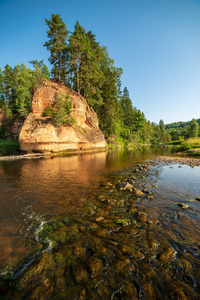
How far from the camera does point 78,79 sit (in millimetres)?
32938

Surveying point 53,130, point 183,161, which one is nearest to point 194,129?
point 183,161

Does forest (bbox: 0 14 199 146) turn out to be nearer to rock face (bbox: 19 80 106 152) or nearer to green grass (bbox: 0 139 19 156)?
rock face (bbox: 19 80 106 152)

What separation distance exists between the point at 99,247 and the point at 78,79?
37200 mm

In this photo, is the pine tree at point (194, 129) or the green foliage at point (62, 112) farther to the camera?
the pine tree at point (194, 129)

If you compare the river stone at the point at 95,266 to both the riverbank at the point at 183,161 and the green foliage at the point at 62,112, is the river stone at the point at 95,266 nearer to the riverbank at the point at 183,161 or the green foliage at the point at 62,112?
the riverbank at the point at 183,161

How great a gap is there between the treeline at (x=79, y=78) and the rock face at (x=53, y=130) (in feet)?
15.7

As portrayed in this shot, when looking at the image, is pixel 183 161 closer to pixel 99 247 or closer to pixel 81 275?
pixel 99 247

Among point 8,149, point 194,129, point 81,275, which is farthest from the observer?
point 194,129

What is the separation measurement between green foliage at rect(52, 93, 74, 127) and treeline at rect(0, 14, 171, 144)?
350 inches

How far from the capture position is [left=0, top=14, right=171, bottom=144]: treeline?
102 feet

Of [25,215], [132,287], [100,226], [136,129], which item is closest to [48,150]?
[25,215]

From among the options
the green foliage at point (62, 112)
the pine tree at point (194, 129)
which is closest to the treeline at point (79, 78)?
the green foliage at point (62, 112)

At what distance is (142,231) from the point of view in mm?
4105

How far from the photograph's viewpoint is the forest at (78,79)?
31000mm
